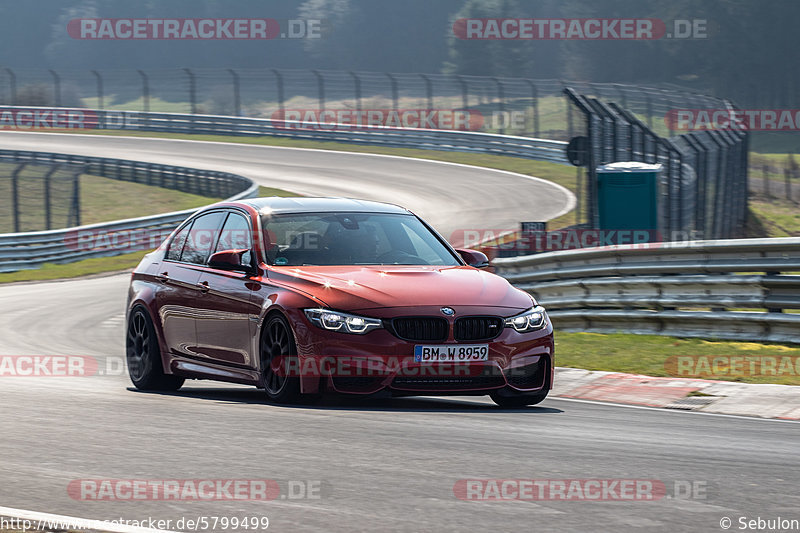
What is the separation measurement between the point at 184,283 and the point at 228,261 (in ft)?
3.13

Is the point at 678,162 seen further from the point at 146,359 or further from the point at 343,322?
the point at 343,322

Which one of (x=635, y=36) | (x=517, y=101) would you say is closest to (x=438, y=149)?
(x=517, y=101)

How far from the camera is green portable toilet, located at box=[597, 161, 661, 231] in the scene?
17.5 meters

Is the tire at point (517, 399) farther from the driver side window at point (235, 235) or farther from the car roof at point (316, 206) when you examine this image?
the driver side window at point (235, 235)

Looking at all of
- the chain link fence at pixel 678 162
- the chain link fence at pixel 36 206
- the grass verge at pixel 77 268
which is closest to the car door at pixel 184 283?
the chain link fence at pixel 678 162

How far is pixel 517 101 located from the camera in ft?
154

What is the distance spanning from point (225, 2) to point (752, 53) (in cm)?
5483

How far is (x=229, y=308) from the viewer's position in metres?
8.80

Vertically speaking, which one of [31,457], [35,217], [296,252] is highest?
[296,252]

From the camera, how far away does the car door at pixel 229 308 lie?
28.2 feet

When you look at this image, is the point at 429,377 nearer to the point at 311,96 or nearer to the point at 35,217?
the point at 35,217
